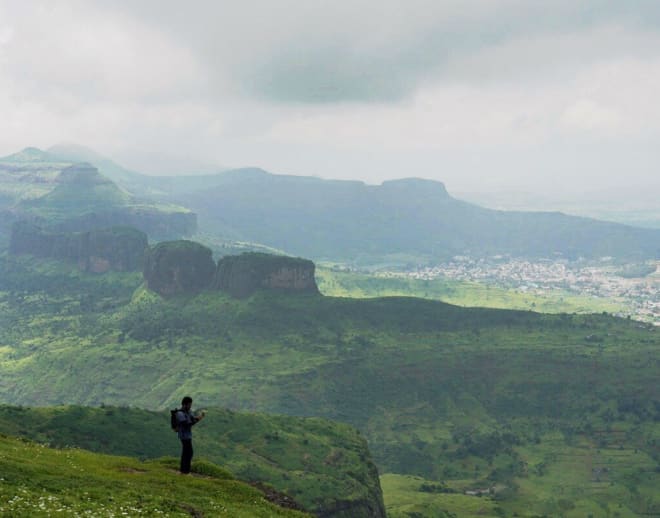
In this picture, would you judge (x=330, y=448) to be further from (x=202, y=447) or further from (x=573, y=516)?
(x=573, y=516)

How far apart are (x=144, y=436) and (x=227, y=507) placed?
105970 mm

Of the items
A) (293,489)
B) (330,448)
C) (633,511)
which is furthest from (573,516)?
(293,489)

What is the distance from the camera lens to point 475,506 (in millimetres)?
180250

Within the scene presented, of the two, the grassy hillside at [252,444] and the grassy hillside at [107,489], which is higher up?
the grassy hillside at [107,489]

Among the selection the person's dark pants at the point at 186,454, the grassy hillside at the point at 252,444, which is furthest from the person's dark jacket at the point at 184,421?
the grassy hillside at the point at 252,444

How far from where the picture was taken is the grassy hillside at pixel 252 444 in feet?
429

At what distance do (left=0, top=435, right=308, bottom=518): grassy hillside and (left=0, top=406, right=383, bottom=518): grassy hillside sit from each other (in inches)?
2716

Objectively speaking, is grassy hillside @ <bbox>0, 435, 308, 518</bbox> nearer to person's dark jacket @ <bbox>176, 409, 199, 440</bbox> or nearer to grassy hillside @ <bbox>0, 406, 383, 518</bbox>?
person's dark jacket @ <bbox>176, 409, 199, 440</bbox>

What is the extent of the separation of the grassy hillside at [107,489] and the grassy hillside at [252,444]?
226 ft

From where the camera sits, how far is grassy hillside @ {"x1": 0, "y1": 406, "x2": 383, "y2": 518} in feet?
429

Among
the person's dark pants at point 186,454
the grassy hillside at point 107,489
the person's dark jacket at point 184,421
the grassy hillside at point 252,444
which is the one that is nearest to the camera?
the grassy hillside at point 107,489

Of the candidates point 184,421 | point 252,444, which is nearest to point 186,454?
point 184,421

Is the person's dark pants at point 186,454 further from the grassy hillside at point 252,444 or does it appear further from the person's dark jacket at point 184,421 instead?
the grassy hillside at point 252,444

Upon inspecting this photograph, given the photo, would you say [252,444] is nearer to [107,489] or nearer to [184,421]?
[107,489]
